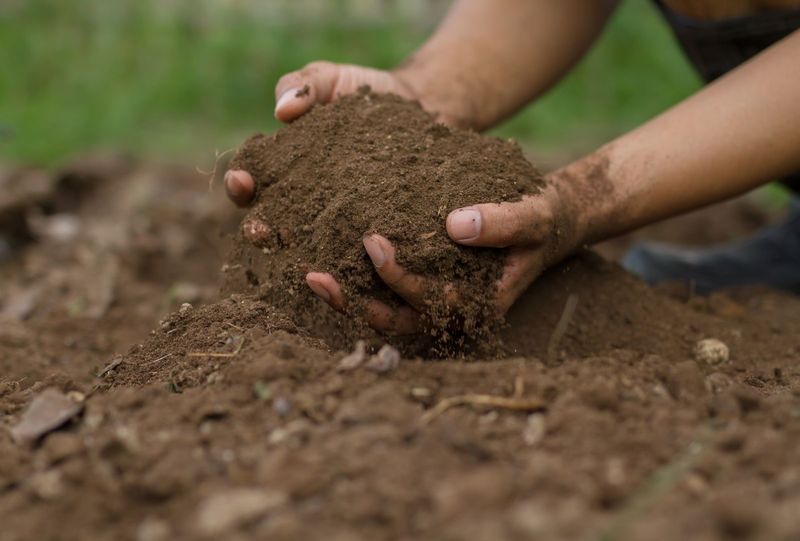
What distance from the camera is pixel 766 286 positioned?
308 centimetres

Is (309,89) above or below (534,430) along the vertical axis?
above

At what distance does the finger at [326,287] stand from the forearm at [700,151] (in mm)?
626

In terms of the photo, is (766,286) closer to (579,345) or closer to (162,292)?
(579,345)

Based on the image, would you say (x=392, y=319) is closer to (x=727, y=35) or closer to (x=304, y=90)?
(x=304, y=90)

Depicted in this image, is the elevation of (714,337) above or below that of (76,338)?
below

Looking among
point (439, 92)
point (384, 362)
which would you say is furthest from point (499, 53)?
point (384, 362)

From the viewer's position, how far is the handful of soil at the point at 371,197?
186cm

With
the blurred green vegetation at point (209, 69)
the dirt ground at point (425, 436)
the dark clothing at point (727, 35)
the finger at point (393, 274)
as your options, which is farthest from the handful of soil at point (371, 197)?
the blurred green vegetation at point (209, 69)

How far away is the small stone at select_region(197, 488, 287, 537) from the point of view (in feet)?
3.70

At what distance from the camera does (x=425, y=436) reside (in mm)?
1310

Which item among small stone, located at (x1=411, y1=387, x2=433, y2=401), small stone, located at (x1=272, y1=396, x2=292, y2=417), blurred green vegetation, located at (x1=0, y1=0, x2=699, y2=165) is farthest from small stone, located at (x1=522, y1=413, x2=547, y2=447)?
blurred green vegetation, located at (x1=0, y1=0, x2=699, y2=165)

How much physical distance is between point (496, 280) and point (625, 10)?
16.0 ft

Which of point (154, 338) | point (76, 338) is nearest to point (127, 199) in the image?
point (76, 338)

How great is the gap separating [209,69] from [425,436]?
5.10 meters
